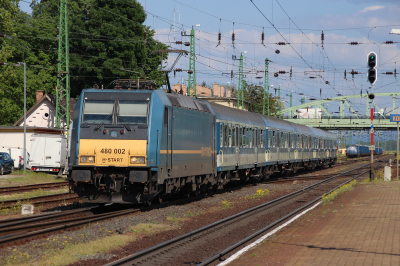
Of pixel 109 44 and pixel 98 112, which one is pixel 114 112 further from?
pixel 109 44

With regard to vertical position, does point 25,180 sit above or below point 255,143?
below

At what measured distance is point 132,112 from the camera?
15188 mm

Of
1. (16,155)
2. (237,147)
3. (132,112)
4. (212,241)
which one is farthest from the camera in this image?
(16,155)

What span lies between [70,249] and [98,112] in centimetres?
611

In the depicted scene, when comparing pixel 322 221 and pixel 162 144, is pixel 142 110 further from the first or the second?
pixel 322 221

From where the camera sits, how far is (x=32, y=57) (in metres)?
58.7

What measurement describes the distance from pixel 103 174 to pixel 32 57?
159 feet

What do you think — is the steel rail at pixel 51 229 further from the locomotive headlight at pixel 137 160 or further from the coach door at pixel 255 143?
the coach door at pixel 255 143

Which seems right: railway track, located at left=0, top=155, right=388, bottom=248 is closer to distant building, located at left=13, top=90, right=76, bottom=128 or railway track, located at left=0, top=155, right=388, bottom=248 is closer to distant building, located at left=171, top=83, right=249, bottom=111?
distant building, located at left=13, top=90, right=76, bottom=128

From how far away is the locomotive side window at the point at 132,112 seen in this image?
593 inches

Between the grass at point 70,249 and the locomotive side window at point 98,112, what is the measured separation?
4.14 meters

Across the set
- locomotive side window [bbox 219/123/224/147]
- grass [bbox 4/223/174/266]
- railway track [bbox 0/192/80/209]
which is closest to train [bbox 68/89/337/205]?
locomotive side window [bbox 219/123/224/147]

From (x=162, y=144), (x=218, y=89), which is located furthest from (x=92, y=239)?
(x=218, y=89)

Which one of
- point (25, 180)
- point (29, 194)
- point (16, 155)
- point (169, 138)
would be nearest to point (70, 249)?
point (169, 138)
